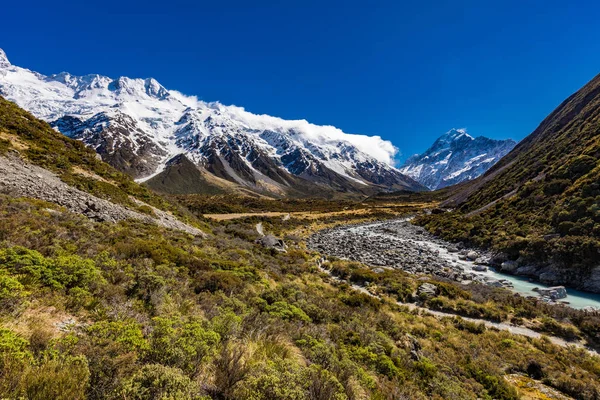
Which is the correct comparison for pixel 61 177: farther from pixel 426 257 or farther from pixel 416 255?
pixel 426 257

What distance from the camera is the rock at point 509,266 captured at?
75.9ft

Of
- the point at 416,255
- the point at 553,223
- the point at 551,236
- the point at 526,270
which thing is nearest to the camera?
the point at 526,270

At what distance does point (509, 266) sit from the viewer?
23422mm

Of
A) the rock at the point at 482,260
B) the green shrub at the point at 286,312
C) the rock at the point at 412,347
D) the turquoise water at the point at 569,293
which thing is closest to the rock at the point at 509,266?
the turquoise water at the point at 569,293

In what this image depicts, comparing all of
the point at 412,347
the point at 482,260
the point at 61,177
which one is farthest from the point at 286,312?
the point at 482,260

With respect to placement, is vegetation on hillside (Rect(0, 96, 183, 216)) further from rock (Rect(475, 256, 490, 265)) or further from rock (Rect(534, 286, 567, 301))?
rock (Rect(475, 256, 490, 265))

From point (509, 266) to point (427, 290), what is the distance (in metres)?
11.9

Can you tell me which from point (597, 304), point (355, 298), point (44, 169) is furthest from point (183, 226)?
point (597, 304)

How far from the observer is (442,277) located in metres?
22.3

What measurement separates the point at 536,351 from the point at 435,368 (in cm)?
627

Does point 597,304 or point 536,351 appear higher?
point 597,304

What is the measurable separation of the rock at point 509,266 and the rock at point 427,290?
10.7m

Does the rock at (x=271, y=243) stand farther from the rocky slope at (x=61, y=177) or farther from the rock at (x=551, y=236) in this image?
the rock at (x=551, y=236)

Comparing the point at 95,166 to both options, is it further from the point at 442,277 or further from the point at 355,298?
the point at 442,277
